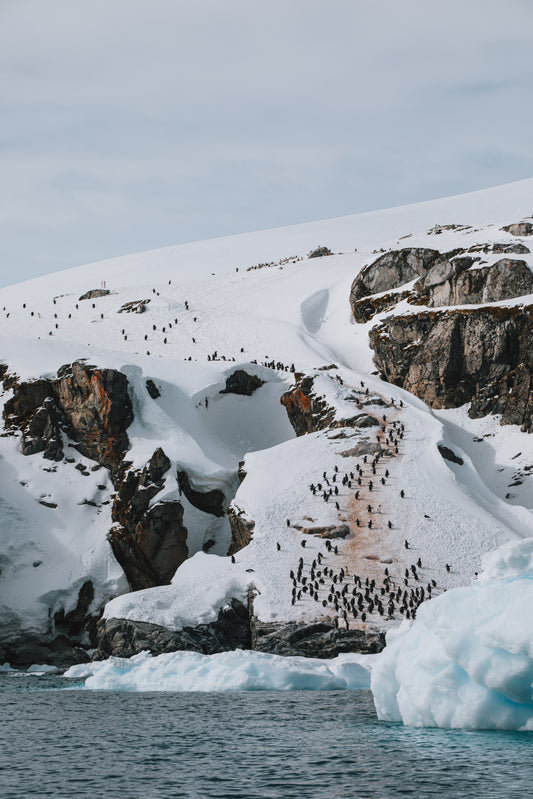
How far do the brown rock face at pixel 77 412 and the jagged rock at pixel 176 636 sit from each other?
21.0 metres

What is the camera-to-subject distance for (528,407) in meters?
73.3

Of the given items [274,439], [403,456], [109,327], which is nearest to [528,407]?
[403,456]

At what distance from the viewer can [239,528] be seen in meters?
58.8

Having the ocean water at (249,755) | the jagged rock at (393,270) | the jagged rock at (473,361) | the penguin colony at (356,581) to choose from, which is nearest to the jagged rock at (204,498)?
the penguin colony at (356,581)

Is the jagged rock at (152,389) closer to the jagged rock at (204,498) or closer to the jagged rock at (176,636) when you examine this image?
the jagged rock at (204,498)

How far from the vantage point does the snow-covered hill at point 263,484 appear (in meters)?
51.6

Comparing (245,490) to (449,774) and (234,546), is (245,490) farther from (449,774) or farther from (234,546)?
(449,774)

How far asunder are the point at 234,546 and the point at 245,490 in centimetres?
445

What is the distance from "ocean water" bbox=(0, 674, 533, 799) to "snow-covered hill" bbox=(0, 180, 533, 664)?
18.8 metres

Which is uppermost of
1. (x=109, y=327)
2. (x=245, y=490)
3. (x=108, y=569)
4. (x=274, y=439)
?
(x=109, y=327)

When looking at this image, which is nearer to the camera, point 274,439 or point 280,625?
point 280,625

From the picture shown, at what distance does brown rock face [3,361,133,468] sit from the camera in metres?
69.6

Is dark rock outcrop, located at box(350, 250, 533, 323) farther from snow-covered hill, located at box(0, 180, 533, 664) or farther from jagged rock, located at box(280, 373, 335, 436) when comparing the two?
jagged rock, located at box(280, 373, 335, 436)

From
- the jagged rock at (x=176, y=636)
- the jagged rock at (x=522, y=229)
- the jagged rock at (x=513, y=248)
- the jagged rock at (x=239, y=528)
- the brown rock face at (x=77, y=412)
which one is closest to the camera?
the jagged rock at (x=176, y=636)
